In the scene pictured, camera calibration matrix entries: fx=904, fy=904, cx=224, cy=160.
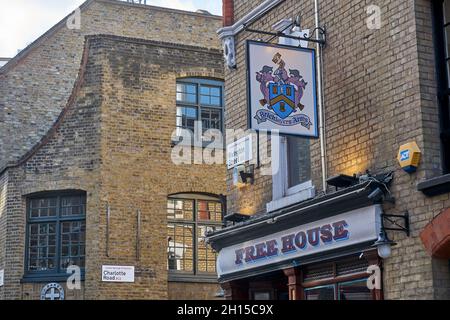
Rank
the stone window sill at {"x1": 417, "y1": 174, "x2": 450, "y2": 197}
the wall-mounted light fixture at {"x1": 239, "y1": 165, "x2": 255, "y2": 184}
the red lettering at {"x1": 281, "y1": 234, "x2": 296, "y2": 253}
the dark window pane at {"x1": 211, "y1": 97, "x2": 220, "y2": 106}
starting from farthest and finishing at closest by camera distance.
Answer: the dark window pane at {"x1": 211, "y1": 97, "x2": 220, "y2": 106}
the wall-mounted light fixture at {"x1": 239, "y1": 165, "x2": 255, "y2": 184}
the red lettering at {"x1": 281, "y1": 234, "x2": 296, "y2": 253}
the stone window sill at {"x1": 417, "y1": 174, "x2": 450, "y2": 197}

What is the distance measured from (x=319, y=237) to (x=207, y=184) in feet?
35.2

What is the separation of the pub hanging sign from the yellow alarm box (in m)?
1.67

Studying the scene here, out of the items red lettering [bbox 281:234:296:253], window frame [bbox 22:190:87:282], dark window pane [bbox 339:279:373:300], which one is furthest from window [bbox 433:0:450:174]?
window frame [bbox 22:190:87:282]

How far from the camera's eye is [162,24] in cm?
2878

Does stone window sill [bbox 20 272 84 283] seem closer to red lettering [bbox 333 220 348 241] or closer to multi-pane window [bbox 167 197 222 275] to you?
multi-pane window [bbox 167 197 222 275]

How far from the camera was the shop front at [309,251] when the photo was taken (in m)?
12.1

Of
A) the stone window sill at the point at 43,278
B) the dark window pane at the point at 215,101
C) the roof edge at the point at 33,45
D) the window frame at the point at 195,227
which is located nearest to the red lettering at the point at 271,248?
the window frame at the point at 195,227

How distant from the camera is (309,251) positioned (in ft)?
43.8

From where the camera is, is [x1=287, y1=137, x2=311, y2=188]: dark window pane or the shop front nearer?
the shop front

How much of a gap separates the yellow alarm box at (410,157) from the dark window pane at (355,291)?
6.22 ft

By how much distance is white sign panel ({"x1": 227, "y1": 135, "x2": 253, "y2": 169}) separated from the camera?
627 inches

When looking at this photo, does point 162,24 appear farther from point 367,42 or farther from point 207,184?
point 367,42

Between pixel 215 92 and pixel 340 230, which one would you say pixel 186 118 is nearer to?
pixel 215 92
